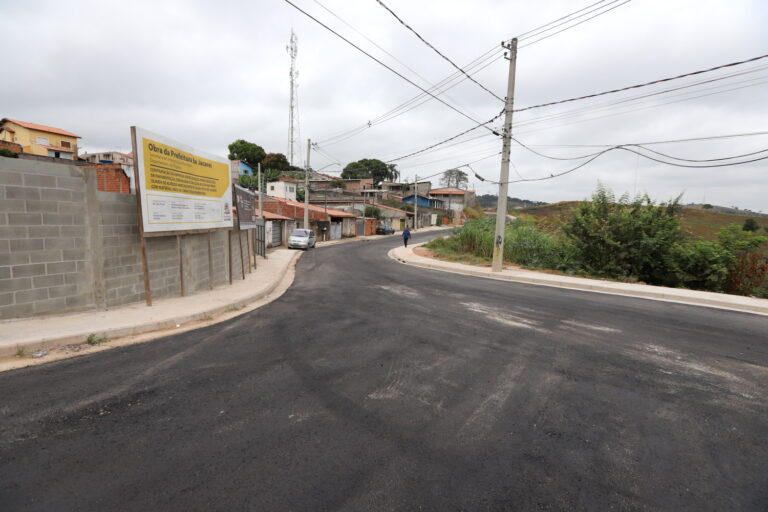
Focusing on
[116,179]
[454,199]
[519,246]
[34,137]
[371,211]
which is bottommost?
[519,246]

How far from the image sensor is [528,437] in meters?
3.33

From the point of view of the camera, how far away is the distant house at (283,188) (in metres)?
52.2

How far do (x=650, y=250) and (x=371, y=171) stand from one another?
83.2 metres

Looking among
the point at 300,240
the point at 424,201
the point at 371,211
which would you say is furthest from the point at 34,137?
the point at 424,201

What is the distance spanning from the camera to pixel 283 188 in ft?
171

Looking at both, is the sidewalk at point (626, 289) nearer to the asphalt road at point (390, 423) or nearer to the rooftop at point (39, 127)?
the asphalt road at point (390, 423)

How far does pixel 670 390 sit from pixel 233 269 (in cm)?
1203

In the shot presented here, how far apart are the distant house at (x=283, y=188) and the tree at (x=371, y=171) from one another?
3599cm

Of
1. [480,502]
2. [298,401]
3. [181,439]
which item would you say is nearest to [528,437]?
[480,502]

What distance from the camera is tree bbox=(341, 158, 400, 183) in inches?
3525

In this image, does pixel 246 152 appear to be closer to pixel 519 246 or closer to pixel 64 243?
pixel 519 246

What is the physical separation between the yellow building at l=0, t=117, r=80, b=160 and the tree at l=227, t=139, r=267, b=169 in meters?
25.2

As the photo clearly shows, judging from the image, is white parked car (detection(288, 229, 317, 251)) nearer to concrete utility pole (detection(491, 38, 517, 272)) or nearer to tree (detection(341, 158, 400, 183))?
concrete utility pole (detection(491, 38, 517, 272))

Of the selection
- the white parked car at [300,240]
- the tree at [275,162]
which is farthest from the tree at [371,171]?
the white parked car at [300,240]
